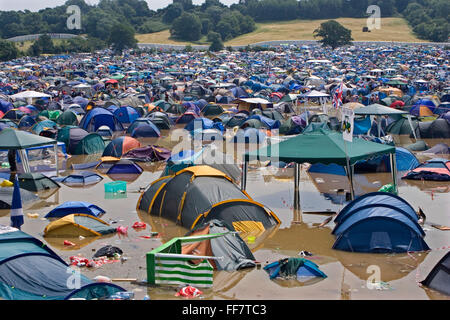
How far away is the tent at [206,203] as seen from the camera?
1329 cm

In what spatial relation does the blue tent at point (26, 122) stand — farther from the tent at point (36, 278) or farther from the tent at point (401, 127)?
the tent at point (36, 278)

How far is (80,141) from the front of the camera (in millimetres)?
24031

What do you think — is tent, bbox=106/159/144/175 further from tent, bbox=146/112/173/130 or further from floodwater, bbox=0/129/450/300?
tent, bbox=146/112/173/130

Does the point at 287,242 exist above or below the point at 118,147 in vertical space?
below

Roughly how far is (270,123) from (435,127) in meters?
7.49

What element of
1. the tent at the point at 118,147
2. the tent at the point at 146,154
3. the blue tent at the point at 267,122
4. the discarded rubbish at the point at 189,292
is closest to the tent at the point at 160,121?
the blue tent at the point at 267,122

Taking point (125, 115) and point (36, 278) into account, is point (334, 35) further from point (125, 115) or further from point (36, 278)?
point (36, 278)

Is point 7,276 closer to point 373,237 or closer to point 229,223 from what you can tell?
point 229,223

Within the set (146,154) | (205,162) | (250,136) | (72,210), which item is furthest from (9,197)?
(250,136)

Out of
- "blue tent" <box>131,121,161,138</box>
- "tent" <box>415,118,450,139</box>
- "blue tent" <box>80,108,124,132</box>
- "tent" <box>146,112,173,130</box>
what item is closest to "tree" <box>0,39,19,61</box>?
"tent" <box>146,112,173,130</box>

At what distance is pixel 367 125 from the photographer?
27062 millimetres

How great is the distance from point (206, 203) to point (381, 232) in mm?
3837

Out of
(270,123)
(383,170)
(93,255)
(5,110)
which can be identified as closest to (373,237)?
(93,255)

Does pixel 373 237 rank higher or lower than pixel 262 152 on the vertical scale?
lower
